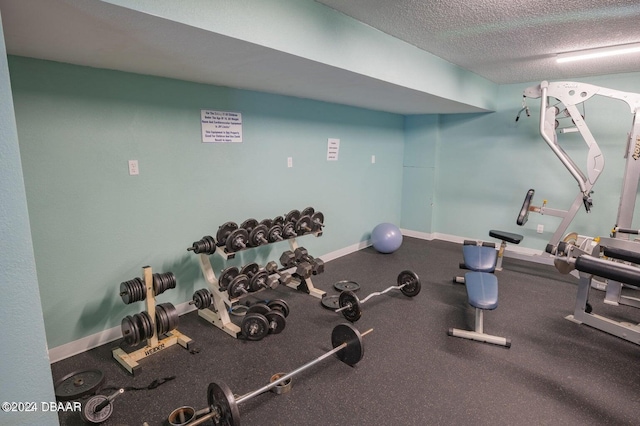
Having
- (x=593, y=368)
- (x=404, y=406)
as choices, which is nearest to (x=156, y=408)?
(x=404, y=406)

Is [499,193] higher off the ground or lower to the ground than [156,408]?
higher

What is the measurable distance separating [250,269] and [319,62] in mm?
1509

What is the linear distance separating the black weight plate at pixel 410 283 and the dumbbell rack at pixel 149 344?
1758 mm

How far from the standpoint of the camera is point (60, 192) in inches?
75.7

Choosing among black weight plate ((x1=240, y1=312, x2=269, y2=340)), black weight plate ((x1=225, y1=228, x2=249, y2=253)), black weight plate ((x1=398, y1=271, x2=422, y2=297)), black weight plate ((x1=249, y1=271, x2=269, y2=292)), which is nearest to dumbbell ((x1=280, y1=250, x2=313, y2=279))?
black weight plate ((x1=249, y1=271, x2=269, y2=292))

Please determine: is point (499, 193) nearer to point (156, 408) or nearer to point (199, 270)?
point (199, 270)

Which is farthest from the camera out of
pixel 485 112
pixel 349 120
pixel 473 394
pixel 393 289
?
pixel 485 112

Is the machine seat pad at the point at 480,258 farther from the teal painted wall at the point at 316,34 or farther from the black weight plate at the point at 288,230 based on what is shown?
the black weight plate at the point at 288,230

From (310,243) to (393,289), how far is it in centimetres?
102

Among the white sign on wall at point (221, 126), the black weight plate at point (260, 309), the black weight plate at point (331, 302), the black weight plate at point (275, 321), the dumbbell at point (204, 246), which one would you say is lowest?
the black weight plate at point (331, 302)

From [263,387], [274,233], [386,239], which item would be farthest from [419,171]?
[263,387]

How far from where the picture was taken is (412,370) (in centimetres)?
192

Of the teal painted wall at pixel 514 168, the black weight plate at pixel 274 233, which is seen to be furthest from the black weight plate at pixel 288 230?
the teal painted wall at pixel 514 168

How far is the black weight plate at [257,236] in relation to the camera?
2494mm
